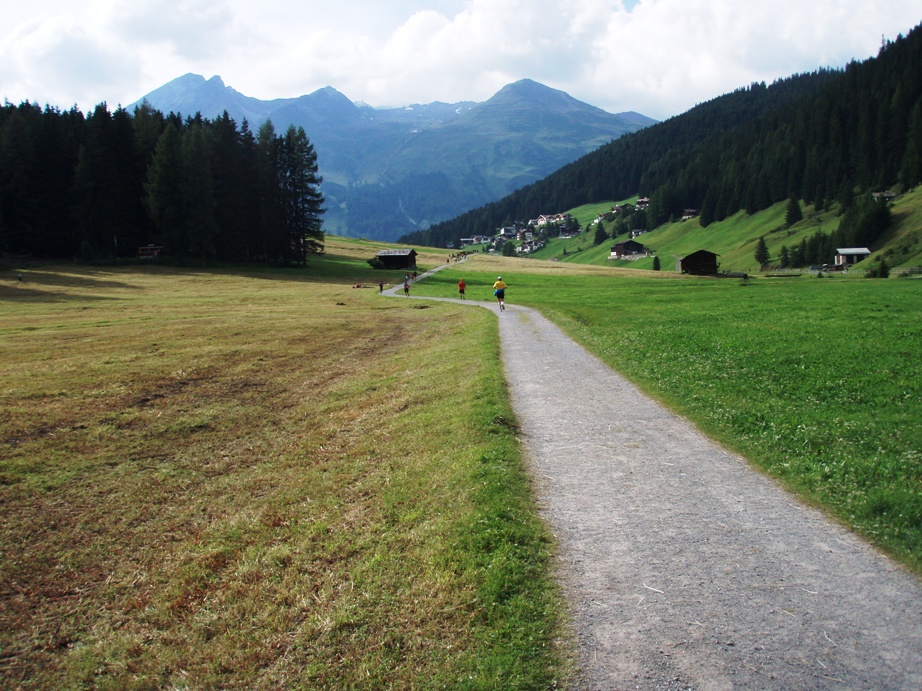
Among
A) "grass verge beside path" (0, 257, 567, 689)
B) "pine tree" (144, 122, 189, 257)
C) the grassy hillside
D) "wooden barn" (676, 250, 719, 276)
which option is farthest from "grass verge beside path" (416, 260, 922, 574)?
"wooden barn" (676, 250, 719, 276)

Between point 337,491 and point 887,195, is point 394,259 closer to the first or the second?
point 337,491

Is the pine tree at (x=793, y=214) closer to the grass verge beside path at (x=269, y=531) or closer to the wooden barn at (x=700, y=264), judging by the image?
the wooden barn at (x=700, y=264)

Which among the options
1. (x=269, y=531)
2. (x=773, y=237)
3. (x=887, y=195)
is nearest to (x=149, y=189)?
(x=269, y=531)

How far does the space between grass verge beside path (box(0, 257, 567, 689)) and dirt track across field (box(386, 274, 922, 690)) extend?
1.92 ft

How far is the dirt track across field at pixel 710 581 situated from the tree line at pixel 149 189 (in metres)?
87.8

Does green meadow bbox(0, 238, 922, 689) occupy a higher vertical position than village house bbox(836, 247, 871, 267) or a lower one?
lower

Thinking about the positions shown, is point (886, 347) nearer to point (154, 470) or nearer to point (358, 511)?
point (358, 511)

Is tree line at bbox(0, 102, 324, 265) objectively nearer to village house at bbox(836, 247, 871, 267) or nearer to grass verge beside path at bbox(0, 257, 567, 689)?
grass verge beside path at bbox(0, 257, 567, 689)

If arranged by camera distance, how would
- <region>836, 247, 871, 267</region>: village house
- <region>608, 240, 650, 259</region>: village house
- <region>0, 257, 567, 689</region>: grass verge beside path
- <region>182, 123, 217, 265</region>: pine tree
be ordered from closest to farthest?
<region>0, 257, 567, 689</region>: grass verge beside path, <region>182, 123, 217, 265</region>: pine tree, <region>836, 247, 871, 267</region>: village house, <region>608, 240, 650, 259</region>: village house

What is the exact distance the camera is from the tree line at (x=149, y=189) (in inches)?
3305

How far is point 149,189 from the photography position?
8394 centimetres

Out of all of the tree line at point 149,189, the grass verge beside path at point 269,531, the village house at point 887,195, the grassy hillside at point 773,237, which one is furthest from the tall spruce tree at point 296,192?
the village house at point 887,195

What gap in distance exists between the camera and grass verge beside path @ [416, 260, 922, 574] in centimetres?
902

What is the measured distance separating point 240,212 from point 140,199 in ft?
47.7
